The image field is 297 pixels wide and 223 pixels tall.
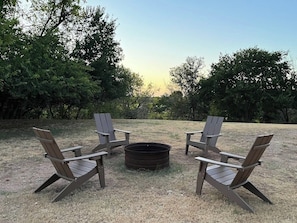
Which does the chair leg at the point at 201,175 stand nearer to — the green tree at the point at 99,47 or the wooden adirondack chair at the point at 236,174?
the wooden adirondack chair at the point at 236,174

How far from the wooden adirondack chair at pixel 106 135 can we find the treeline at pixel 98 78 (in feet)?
8.93

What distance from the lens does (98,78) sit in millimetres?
12297

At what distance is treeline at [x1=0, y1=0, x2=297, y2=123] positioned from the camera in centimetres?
777

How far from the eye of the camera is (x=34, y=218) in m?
2.66

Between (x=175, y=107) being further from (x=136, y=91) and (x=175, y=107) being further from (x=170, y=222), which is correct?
(x=170, y=222)

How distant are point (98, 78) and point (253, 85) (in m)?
11.0

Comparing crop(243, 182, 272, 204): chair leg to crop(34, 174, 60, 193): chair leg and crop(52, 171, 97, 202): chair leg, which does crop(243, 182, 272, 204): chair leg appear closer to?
crop(52, 171, 97, 202): chair leg

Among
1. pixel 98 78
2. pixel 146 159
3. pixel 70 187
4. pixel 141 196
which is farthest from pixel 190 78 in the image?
pixel 70 187

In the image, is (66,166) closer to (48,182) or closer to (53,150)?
(53,150)

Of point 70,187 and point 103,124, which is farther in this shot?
point 103,124

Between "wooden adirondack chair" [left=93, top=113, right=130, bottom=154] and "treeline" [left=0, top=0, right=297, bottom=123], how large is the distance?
2722 mm

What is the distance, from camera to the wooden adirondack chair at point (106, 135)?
519 cm

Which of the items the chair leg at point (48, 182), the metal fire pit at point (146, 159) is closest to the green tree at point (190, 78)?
the metal fire pit at point (146, 159)

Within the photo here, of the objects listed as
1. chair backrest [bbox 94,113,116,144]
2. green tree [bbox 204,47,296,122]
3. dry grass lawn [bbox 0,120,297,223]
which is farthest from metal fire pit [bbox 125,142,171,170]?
green tree [bbox 204,47,296,122]
